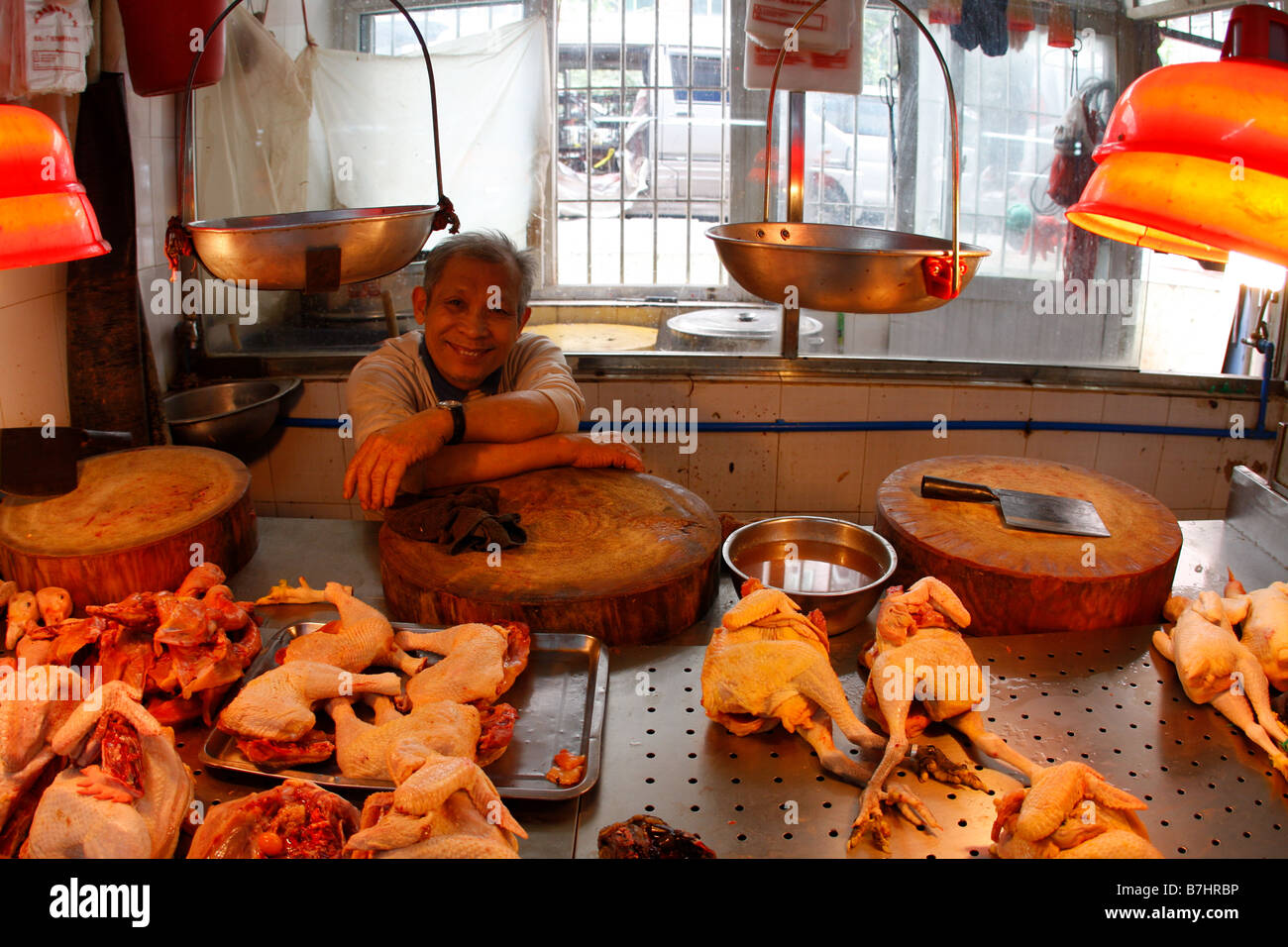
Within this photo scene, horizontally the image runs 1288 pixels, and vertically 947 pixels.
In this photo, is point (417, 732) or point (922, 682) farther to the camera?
point (922, 682)

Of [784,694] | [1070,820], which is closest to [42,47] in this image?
[784,694]

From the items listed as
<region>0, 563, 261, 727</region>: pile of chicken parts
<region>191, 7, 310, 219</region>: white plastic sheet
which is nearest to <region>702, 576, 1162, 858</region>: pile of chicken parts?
<region>0, 563, 261, 727</region>: pile of chicken parts

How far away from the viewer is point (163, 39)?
307cm

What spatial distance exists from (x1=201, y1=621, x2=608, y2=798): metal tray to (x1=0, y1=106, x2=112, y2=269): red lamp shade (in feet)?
2.94

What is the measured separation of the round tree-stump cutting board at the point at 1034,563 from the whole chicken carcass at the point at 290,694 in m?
1.32

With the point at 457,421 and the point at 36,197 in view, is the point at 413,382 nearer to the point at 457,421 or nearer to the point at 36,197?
the point at 457,421

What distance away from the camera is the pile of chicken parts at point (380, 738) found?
1.34m

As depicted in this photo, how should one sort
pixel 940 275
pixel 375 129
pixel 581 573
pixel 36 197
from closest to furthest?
pixel 36 197, pixel 940 275, pixel 581 573, pixel 375 129

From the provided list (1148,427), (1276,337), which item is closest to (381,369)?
(1148,427)

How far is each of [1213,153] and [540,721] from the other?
1.49 metres

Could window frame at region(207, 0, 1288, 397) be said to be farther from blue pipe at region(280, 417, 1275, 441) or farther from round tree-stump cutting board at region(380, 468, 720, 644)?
round tree-stump cutting board at region(380, 468, 720, 644)

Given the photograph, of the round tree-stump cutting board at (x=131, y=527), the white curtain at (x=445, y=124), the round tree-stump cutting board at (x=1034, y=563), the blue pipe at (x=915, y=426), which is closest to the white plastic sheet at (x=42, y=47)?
the round tree-stump cutting board at (x=131, y=527)

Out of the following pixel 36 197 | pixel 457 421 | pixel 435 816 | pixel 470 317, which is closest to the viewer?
pixel 435 816

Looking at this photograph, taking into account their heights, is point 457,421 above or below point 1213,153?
below
